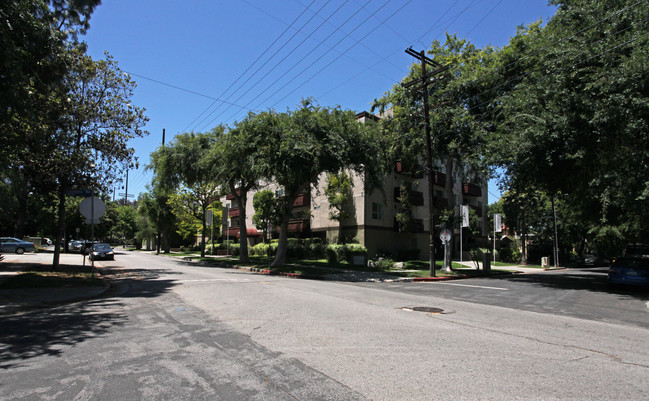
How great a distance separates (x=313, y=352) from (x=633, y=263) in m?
18.6

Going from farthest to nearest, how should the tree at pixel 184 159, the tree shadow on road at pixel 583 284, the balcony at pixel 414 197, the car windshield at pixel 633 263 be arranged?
the balcony at pixel 414 197 → the tree at pixel 184 159 → the car windshield at pixel 633 263 → the tree shadow on road at pixel 583 284

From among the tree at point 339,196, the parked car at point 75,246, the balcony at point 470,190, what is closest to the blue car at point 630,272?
the tree at point 339,196

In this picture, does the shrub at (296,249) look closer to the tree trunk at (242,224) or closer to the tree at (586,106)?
the tree trunk at (242,224)

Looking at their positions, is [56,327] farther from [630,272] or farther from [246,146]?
[630,272]

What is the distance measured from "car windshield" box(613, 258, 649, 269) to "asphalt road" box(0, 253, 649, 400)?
337 inches

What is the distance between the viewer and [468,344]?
638 centimetres

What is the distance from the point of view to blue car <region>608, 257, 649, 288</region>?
54.8 ft

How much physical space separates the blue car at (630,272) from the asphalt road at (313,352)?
8.19 metres

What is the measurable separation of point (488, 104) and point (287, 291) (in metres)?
17.9

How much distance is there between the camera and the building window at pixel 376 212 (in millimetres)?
32438

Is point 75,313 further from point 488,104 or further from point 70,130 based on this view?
point 488,104

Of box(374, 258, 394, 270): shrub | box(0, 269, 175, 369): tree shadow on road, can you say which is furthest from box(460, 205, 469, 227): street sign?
box(0, 269, 175, 369): tree shadow on road

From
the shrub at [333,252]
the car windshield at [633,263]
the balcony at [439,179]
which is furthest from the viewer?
the balcony at [439,179]

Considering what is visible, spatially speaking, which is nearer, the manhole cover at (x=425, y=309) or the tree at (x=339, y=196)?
the manhole cover at (x=425, y=309)
